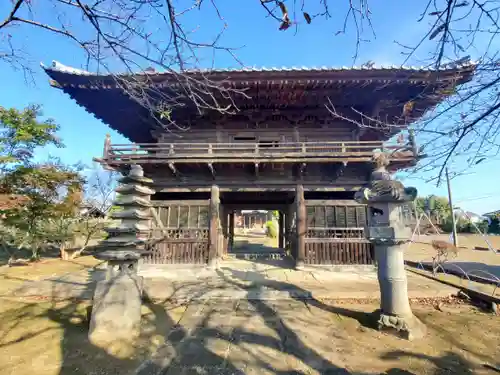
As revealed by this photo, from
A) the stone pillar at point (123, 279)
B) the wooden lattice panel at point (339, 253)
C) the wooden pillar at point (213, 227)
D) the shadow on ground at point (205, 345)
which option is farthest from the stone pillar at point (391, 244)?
the wooden pillar at point (213, 227)

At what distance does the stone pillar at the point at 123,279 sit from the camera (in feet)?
13.9

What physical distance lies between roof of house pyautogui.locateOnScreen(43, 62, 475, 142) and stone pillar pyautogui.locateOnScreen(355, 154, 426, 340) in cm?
416

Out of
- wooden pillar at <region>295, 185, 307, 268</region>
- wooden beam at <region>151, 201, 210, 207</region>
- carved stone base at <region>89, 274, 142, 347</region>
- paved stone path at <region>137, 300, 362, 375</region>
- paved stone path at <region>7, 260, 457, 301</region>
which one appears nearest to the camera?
paved stone path at <region>137, 300, 362, 375</region>

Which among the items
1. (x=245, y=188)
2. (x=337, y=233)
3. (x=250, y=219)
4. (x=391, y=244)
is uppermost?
(x=250, y=219)

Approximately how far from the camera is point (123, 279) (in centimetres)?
454

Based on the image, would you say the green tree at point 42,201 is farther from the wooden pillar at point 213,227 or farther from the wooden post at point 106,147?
the wooden pillar at point 213,227

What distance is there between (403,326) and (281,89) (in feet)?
24.7

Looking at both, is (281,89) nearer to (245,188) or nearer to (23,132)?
(245,188)

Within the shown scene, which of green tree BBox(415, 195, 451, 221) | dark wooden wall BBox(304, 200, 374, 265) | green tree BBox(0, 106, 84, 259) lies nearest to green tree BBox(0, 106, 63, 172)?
green tree BBox(0, 106, 84, 259)

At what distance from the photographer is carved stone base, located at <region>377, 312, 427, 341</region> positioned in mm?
4023

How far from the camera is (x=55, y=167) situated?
12445 mm

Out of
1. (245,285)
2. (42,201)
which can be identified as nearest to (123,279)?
(245,285)

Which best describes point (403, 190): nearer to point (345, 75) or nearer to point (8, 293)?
point (345, 75)

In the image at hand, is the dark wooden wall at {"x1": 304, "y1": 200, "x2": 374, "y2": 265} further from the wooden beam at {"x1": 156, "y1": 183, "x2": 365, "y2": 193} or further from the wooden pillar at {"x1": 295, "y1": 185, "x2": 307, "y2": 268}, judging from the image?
the wooden beam at {"x1": 156, "y1": 183, "x2": 365, "y2": 193}
